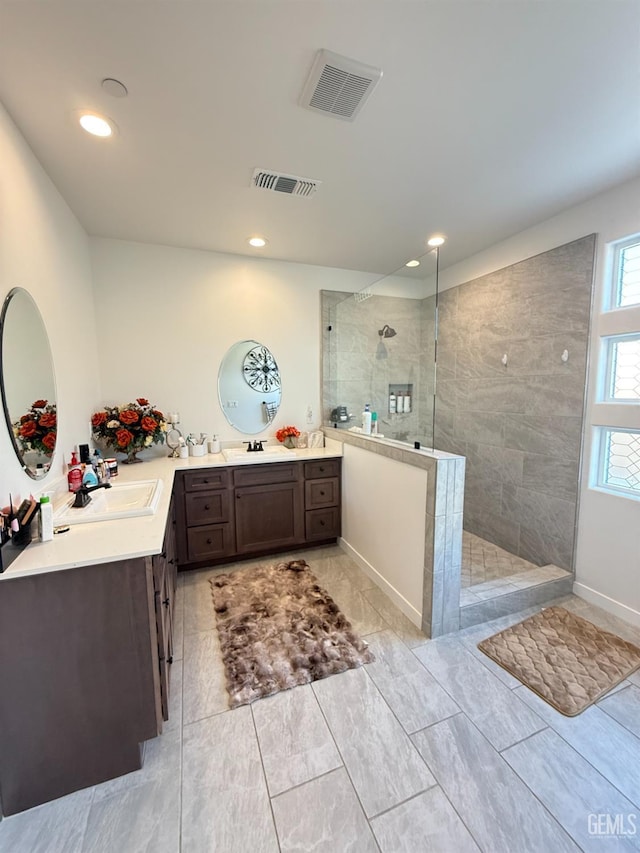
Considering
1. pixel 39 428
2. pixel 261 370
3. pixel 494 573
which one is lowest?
pixel 494 573

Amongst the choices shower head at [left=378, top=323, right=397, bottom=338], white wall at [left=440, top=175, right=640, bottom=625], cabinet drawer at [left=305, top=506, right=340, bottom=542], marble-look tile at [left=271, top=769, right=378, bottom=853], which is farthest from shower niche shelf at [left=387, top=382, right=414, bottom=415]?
marble-look tile at [left=271, top=769, right=378, bottom=853]

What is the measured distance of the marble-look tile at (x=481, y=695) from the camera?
1478 mm

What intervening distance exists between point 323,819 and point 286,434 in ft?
8.47

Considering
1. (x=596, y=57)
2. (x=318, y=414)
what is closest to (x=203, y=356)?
(x=318, y=414)

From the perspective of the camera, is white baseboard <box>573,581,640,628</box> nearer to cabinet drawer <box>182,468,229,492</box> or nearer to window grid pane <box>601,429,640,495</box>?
window grid pane <box>601,429,640,495</box>

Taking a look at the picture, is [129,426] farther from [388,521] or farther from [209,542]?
[388,521]

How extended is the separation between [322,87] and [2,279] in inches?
61.6

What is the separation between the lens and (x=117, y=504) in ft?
6.38

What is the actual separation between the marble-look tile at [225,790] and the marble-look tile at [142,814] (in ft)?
0.14

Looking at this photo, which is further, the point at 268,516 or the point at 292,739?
the point at 268,516

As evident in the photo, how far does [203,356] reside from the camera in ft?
10.5

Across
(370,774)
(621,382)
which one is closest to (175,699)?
(370,774)

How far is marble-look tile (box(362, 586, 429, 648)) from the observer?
2.03 m

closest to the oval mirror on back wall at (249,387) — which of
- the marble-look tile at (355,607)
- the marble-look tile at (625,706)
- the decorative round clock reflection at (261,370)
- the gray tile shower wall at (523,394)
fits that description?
the decorative round clock reflection at (261,370)
